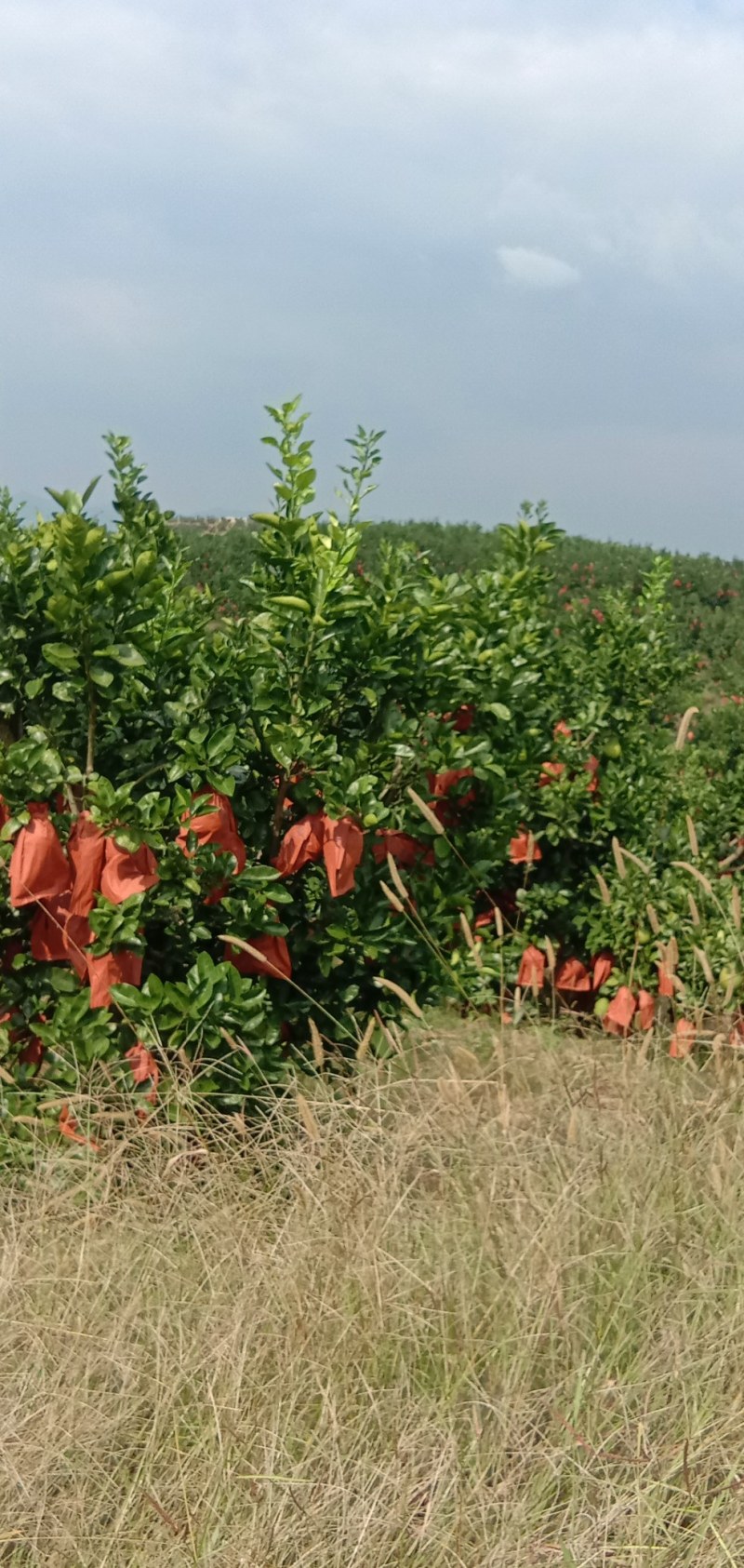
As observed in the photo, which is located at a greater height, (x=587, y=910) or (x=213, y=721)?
→ (x=213, y=721)

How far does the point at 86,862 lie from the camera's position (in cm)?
378

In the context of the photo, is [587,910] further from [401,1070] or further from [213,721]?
[213,721]

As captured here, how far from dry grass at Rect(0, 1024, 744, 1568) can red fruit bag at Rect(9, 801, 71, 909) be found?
28.9 inches

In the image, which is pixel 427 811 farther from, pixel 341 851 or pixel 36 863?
pixel 36 863

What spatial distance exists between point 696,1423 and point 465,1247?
648 mm

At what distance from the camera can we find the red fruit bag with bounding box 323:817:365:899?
13.1 ft

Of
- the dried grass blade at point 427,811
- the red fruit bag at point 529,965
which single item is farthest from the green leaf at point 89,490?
the red fruit bag at point 529,965

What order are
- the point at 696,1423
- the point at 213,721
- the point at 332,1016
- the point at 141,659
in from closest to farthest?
the point at 696,1423 → the point at 141,659 → the point at 213,721 → the point at 332,1016

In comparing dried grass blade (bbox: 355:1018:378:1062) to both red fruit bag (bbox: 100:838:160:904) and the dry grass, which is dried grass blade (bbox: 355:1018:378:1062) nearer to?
the dry grass

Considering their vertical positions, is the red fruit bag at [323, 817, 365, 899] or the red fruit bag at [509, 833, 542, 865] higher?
the red fruit bag at [323, 817, 365, 899]

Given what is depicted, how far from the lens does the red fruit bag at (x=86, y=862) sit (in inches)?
149

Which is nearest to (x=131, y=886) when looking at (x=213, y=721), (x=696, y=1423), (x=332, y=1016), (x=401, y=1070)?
(x=213, y=721)

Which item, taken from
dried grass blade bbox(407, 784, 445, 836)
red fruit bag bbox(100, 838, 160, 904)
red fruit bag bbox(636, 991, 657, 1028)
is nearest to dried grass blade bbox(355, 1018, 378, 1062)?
dried grass blade bbox(407, 784, 445, 836)

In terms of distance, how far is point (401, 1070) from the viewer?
14.8 ft
